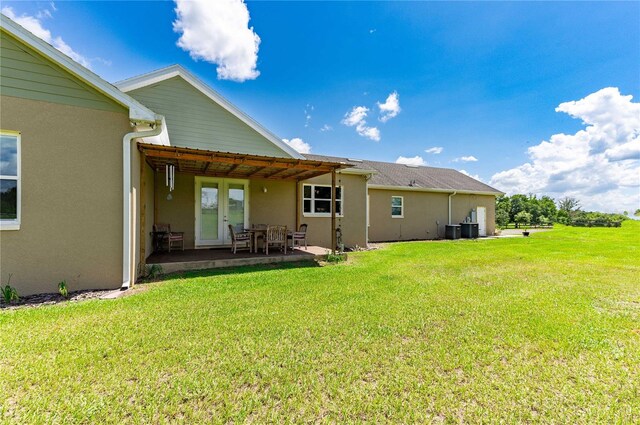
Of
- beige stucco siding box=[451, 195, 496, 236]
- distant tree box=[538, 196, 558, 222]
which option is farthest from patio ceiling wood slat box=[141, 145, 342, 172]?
distant tree box=[538, 196, 558, 222]

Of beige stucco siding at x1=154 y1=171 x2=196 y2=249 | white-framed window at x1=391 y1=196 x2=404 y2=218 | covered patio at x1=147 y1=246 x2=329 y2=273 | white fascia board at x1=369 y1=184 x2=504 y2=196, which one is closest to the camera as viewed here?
covered patio at x1=147 y1=246 x2=329 y2=273

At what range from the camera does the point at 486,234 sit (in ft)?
65.6

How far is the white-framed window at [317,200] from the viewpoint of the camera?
11380mm

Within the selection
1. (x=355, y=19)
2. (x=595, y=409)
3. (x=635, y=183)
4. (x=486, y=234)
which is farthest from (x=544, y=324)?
(x=635, y=183)

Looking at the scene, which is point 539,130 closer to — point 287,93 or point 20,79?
point 287,93

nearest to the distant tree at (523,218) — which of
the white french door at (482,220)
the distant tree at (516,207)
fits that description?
the distant tree at (516,207)

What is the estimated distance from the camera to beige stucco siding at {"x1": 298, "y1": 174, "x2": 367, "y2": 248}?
11.5 metres

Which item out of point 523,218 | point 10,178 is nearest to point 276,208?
point 10,178

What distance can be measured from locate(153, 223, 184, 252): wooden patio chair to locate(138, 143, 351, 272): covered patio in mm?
270

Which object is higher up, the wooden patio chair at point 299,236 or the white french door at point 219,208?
the white french door at point 219,208

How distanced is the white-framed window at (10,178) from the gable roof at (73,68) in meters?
1.51

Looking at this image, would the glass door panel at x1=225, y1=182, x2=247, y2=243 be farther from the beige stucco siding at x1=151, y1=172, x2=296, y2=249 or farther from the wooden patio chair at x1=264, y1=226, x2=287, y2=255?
the wooden patio chair at x1=264, y1=226, x2=287, y2=255

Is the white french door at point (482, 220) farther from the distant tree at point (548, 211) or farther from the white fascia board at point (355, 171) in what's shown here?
the distant tree at point (548, 211)

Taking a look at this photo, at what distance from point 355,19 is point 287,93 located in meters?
4.85
